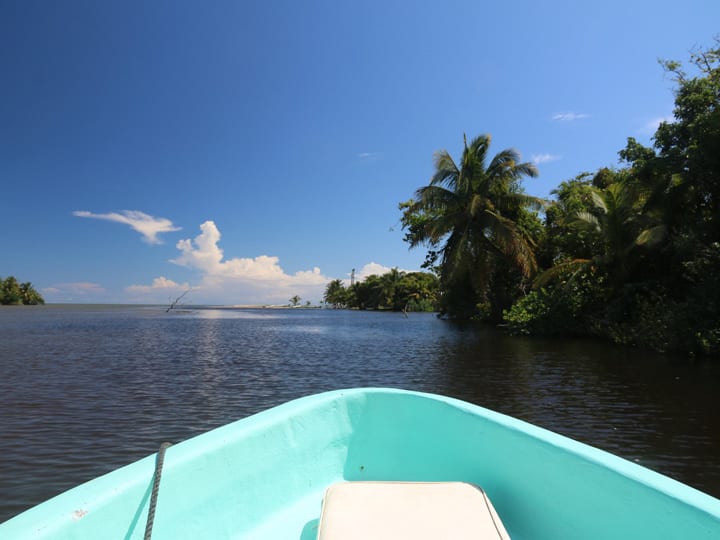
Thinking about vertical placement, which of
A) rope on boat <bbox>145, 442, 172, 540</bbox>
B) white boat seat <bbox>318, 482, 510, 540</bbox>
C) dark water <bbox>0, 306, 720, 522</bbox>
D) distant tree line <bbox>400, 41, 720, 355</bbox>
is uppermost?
distant tree line <bbox>400, 41, 720, 355</bbox>

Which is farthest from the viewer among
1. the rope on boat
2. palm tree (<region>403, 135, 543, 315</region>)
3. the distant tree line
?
palm tree (<region>403, 135, 543, 315</region>)

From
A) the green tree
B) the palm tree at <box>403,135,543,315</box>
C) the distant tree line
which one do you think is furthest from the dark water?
the green tree

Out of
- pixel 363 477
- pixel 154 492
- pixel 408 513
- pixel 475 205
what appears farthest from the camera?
pixel 475 205

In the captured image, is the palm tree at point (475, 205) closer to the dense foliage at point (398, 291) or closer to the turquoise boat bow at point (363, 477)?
the turquoise boat bow at point (363, 477)

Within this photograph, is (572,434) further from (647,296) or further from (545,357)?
(647,296)

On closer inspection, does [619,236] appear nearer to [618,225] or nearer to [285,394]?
[618,225]

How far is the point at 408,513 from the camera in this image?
1704 millimetres

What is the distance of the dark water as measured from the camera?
13.6ft

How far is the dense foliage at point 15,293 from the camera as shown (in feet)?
275

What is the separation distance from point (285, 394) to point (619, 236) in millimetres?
13257

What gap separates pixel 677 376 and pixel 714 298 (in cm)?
388

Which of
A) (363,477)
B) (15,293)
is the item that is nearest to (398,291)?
(363,477)

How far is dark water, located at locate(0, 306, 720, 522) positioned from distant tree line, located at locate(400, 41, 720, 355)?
2084mm

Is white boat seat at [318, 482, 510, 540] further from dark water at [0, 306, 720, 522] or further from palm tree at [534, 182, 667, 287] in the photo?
palm tree at [534, 182, 667, 287]
